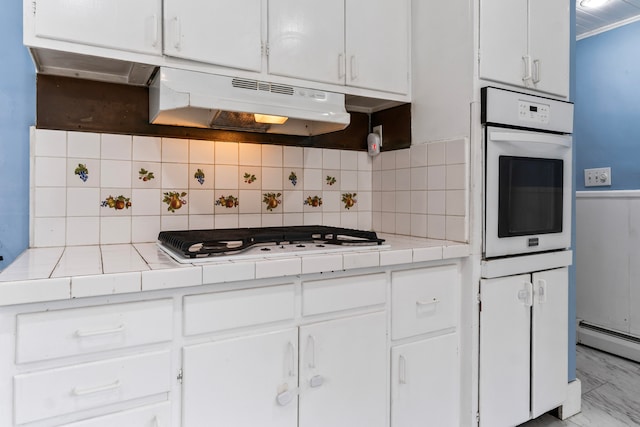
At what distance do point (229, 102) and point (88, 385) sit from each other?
3.04 ft

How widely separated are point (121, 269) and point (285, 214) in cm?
97

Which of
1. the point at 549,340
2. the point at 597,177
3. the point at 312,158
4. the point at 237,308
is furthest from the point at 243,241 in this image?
the point at 597,177

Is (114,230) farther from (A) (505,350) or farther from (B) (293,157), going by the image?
(A) (505,350)

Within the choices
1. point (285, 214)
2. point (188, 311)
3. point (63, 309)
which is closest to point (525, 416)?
point (285, 214)

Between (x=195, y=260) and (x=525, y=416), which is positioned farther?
(x=525, y=416)

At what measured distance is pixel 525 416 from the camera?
1783mm

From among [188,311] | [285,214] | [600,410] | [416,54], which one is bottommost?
[600,410]

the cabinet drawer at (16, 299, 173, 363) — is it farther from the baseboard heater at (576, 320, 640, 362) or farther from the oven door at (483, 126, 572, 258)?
the baseboard heater at (576, 320, 640, 362)

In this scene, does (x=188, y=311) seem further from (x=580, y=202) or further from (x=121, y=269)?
(x=580, y=202)

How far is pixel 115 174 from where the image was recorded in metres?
1.60

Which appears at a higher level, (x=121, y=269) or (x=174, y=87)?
(x=174, y=87)

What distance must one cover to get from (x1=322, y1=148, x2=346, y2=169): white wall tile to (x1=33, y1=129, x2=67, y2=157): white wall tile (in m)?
1.10

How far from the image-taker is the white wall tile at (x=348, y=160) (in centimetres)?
210

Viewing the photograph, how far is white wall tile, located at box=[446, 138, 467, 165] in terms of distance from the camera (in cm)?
165
